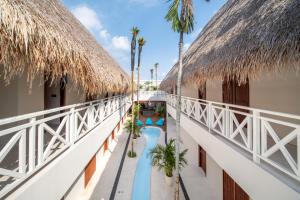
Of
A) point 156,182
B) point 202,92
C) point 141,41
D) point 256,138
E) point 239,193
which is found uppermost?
point 141,41

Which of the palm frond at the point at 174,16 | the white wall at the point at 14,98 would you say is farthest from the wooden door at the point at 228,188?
the white wall at the point at 14,98

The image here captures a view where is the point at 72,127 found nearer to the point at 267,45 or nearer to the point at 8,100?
the point at 8,100

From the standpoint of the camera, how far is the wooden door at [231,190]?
4.38m

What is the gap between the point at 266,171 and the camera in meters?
2.12

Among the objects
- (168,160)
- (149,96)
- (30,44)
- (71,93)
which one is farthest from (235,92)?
(149,96)

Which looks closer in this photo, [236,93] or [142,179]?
[236,93]

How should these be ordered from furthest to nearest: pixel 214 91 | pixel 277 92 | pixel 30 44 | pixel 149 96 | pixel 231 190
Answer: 1. pixel 149 96
2. pixel 214 91
3. pixel 231 190
4. pixel 277 92
5. pixel 30 44

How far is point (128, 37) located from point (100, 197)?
31.1 ft

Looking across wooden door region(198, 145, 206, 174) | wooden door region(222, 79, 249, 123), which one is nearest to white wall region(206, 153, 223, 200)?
wooden door region(198, 145, 206, 174)

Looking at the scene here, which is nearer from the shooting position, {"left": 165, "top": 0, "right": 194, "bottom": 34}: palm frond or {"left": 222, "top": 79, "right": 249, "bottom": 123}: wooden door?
{"left": 165, "top": 0, "right": 194, "bottom": 34}: palm frond

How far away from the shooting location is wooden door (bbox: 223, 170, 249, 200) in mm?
4375

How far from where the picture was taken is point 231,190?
15.8ft

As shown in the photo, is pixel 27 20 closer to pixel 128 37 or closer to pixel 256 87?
pixel 256 87

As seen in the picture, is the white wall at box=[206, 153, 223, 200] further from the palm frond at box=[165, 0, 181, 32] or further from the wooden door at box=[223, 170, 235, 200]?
the palm frond at box=[165, 0, 181, 32]
